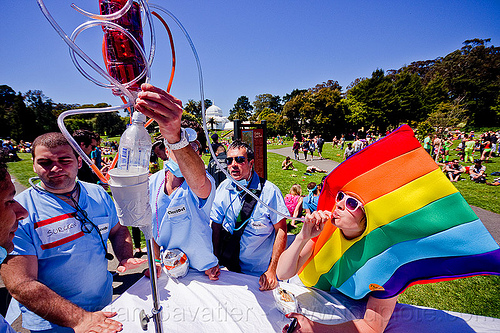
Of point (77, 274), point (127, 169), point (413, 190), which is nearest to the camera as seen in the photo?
point (127, 169)

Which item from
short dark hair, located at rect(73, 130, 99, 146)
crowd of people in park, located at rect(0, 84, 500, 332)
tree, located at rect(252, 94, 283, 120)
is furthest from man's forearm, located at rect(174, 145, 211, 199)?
tree, located at rect(252, 94, 283, 120)

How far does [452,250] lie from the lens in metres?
1.29

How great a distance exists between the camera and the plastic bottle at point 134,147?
0.82 meters

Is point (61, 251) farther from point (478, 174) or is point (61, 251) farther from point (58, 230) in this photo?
point (478, 174)

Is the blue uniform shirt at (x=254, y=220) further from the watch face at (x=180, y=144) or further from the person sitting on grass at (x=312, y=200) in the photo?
the person sitting on grass at (x=312, y=200)

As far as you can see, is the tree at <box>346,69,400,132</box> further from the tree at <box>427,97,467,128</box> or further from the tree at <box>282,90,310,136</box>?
the tree at <box>427,97,467,128</box>

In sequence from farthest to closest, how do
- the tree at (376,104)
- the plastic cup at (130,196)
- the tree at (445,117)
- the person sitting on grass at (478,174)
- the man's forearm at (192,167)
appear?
the tree at (376,104), the tree at (445,117), the person sitting on grass at (478,174), the man's forearm at (192,167), the plastic cup at (130,196)

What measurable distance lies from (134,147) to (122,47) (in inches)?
16.6

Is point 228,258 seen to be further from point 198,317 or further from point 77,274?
point 77,274

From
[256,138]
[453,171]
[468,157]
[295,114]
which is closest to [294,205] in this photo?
[256,138]

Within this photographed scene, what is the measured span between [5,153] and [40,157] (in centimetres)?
33

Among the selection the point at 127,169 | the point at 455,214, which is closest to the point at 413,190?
the point at 455,214

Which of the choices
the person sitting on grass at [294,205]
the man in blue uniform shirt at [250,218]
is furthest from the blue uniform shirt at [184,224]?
the person sitting on grass at [294,205]

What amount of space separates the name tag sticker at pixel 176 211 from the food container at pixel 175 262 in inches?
14.1
